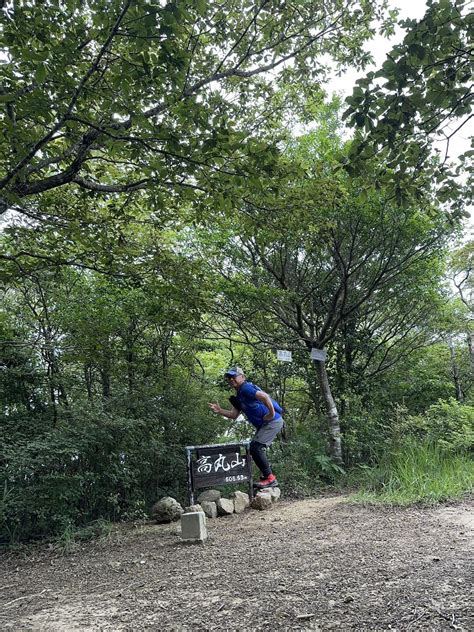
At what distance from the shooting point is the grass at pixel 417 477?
524 cm

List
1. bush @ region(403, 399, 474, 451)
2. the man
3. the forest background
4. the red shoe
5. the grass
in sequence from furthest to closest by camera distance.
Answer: bush @ region(403, 399, 474, 451) < the red shoe < the man < the grass < the forest background

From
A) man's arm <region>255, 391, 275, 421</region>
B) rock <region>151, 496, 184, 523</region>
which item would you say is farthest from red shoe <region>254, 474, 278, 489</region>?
rock <region>151, 496, 184, 523</region>

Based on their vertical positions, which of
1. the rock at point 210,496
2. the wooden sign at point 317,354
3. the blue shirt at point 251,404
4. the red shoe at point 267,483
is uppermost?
the wooden sign at point 317,354

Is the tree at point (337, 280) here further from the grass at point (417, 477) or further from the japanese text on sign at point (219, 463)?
the japanese text on sign at point (219, 463)

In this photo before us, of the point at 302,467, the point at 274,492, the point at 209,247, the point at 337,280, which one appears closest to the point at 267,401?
the point at 274,492

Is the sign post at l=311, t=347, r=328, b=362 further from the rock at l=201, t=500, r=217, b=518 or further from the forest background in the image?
the rock at l=201, t=500, r=217, b=518

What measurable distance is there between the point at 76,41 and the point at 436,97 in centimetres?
212

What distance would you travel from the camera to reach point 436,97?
2.25 meters

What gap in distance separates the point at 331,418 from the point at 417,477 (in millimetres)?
2228

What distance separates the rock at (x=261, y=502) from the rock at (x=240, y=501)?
4.5 inches

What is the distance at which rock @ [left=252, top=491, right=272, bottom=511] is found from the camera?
18.7ft

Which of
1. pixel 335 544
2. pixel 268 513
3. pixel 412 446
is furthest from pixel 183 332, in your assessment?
pixel 335 544

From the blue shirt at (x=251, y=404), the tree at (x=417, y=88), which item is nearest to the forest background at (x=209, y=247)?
the tree at (x=417, y=88)

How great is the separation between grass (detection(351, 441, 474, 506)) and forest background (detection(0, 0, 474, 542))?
43 mm
